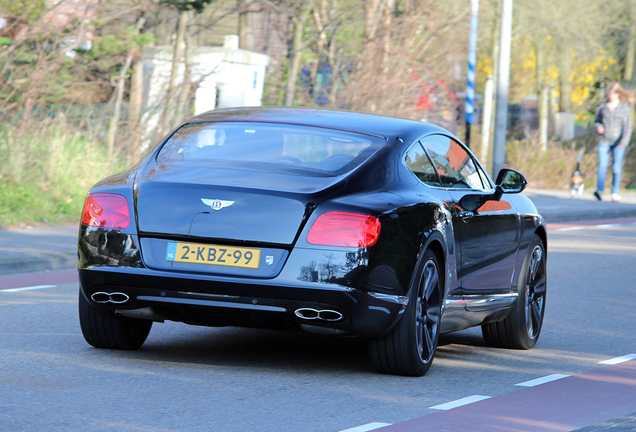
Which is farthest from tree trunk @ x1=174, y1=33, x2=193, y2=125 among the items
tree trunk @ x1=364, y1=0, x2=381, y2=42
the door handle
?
the door handle

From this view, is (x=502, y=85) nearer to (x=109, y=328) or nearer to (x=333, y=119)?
(x=333, y=119)

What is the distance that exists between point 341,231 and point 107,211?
131 cm

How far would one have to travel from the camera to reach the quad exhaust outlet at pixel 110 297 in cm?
588

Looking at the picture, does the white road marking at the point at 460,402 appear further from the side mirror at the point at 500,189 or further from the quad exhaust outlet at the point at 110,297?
the quad exhaust outlet at the point at 110,297

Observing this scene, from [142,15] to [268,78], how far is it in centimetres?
379

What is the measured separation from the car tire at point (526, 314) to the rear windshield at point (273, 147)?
187cm

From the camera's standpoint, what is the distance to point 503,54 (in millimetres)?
21578

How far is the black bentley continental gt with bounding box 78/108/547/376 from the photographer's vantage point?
18.5ft

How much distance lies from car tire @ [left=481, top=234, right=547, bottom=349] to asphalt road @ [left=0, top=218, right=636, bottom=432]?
119 mm

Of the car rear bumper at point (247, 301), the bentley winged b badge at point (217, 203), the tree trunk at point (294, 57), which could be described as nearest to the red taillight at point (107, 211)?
the car rear bumper at point (247, 301)

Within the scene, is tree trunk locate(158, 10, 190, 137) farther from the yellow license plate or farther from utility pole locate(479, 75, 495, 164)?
the yellow license plate

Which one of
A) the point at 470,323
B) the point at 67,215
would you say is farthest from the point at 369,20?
the point at 470,323

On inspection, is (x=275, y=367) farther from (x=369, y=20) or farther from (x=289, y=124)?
(x=369, y=20)

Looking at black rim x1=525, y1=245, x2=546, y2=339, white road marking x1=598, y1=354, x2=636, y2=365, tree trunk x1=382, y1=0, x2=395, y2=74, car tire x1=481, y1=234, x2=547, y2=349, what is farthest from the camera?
tree trunk x1=382, y1=0, x2=395, y2=74
